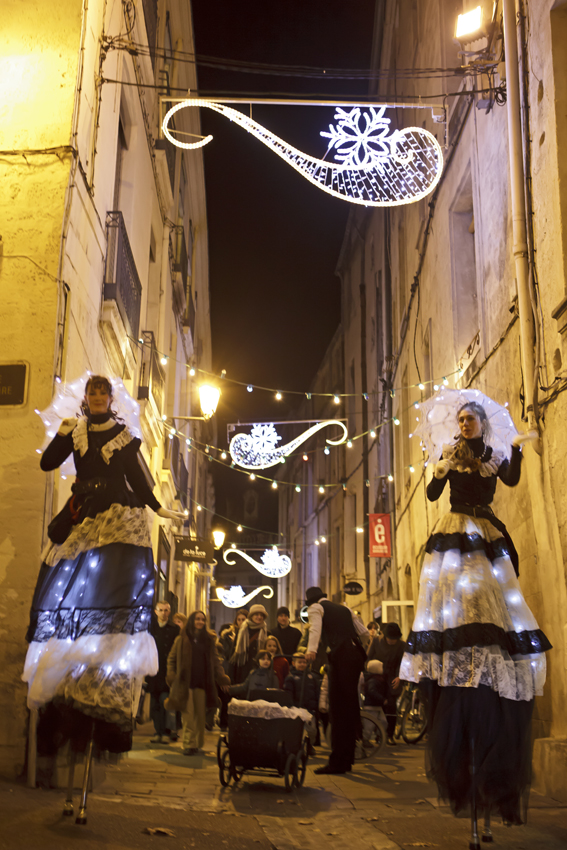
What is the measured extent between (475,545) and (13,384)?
11.8 feet

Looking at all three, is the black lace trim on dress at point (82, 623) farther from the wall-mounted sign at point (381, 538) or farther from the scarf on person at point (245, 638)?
the wall-mounted sign at point (381, 538)

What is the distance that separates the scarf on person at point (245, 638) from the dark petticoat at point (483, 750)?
275 inches

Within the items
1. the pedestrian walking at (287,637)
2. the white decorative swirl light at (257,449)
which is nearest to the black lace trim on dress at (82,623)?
the pedestrian walking at (287,637)

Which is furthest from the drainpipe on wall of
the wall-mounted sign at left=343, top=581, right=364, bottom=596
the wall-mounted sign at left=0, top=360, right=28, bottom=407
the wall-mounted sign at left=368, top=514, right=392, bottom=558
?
the wall-mounted sign at left=343, top=581, right=364, bottom=596

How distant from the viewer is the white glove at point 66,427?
4789 mm

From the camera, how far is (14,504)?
5922mm

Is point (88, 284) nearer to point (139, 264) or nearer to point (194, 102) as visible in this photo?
point (194, 102)

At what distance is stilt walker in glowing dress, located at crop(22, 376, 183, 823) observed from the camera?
13.7ft

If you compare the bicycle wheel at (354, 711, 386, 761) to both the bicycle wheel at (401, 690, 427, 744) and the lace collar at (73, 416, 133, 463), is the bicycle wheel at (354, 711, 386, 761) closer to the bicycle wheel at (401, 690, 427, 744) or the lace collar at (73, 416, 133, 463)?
the bicycle wheel at (401, 690, 427, 744)

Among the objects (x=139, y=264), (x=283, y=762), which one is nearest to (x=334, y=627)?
(x=283, y=762)

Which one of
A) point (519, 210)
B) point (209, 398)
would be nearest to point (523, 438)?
point (519, 210)

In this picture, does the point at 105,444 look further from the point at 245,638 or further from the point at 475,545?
the point at 245,638

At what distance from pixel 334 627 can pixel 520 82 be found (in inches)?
212

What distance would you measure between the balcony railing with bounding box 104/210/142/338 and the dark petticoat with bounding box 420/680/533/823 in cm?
581
